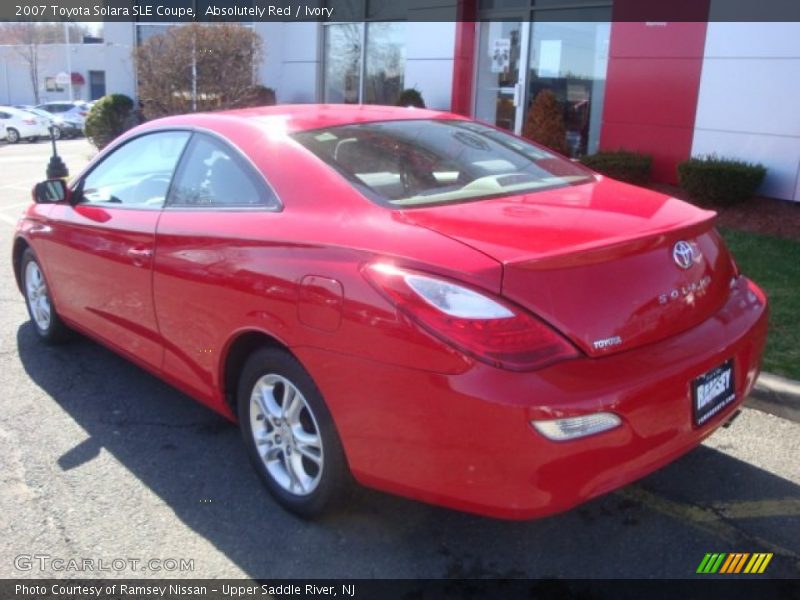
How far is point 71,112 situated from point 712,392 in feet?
127

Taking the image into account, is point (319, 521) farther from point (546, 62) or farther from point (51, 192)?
point (546, 62)

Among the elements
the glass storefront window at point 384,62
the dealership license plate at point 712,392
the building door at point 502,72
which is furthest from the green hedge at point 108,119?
the dealership license plate at point 712,392

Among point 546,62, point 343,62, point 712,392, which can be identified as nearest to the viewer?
point 712,392

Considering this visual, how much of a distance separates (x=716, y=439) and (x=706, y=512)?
0.70 meters

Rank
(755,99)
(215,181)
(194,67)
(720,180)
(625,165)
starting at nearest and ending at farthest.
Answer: (215,181) < (720,180) < (755,99) < (625,165) < (194,67)

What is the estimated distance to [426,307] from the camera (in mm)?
2467

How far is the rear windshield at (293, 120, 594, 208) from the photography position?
310 centimetres

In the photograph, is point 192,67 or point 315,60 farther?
point 315,60

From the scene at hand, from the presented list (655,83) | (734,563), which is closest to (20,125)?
(655,83)

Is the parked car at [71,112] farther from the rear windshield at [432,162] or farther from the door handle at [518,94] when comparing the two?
the rear windshield at [432,162]

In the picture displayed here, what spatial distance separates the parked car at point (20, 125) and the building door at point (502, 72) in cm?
2369

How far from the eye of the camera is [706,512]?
10.3 ft

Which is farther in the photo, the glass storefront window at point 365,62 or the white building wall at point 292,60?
the white building wall at point 292,60

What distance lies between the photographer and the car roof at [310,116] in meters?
3.54
